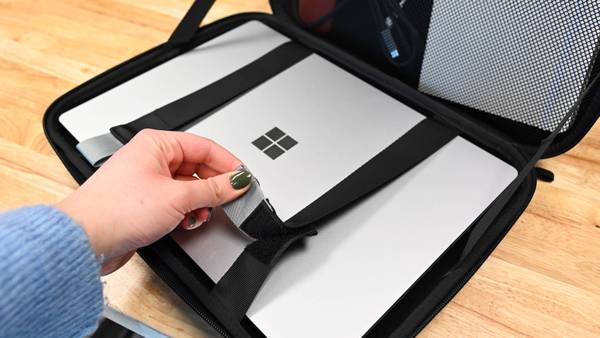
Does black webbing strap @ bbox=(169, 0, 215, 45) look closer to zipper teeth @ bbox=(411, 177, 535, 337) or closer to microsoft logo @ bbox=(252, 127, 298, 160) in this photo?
microsoft logo @ bbox=(252, 127, 298, 160)

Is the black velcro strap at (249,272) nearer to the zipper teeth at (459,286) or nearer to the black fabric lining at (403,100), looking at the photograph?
the black fabric lining at (403,100)

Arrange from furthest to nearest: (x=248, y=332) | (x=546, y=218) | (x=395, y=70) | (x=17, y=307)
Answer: (x=395, y=70)
(x=546, y=218)
(x=248, y=332)
(x=17, y=307)

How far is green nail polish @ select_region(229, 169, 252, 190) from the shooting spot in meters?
0.45

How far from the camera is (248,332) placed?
444mm

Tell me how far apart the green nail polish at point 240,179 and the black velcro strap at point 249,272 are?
0.06 m

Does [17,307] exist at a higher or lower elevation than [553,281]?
higher

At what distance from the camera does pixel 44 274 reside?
345 mm

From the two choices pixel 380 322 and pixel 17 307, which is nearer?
pixel 17 307

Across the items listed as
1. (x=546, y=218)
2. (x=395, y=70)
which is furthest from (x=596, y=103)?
(x=395, y=70)

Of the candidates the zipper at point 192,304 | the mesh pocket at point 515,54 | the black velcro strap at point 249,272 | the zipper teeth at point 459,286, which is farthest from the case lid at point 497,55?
the zipper at point 192,304

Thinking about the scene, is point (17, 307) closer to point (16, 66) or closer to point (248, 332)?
point (248, 332)

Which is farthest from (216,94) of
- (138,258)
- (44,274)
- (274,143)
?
(44,274)

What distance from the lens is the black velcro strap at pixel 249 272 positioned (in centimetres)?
44

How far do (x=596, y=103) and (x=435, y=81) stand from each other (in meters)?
0.18
